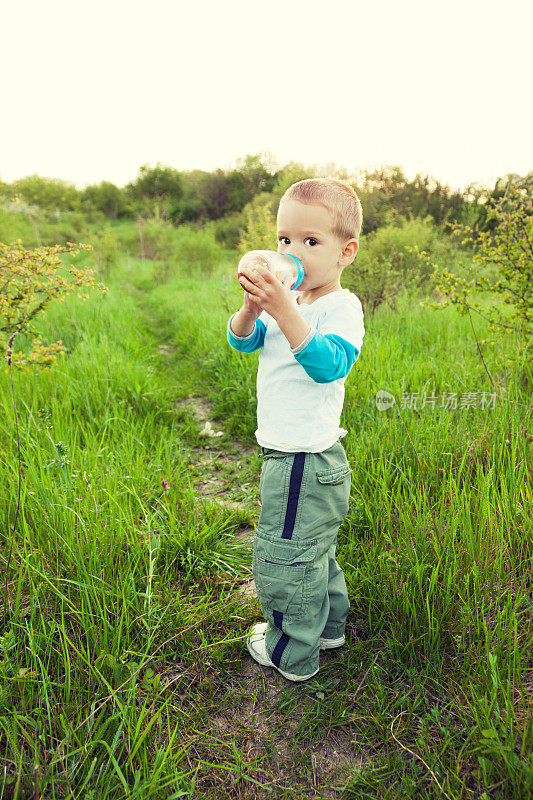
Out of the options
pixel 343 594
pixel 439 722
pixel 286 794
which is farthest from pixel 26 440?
pixel 439 722

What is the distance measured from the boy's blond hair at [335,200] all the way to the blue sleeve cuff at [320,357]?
0.37 metres

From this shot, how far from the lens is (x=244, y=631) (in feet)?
5.58

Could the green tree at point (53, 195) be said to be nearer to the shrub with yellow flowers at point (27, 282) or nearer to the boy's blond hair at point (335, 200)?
the shrub with yellow flowers at point (27, 282)

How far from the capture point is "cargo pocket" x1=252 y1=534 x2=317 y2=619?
4.58 ft

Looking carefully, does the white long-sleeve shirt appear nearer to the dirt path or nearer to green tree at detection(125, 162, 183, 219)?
the dirt path

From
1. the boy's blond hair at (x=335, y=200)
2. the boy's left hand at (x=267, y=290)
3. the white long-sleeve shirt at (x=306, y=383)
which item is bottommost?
the white long-sleeve shirt at (x=306, y=383)

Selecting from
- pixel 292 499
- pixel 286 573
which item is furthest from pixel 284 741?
pixel 292 499

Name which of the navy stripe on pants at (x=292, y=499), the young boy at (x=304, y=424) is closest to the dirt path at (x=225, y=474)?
the young boy at (x=304, y=424)

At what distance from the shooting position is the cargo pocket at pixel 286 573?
1.40 metres

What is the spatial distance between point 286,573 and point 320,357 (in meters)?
0.72

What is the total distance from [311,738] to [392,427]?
1.62 m

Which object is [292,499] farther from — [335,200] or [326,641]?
[335,200]

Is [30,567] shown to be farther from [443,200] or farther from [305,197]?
[443,200]

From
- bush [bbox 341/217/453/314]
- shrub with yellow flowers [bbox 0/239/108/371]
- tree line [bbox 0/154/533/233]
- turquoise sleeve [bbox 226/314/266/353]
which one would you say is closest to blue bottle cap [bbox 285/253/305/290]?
turquoise sleeve [bbox 226/314/266/353]
